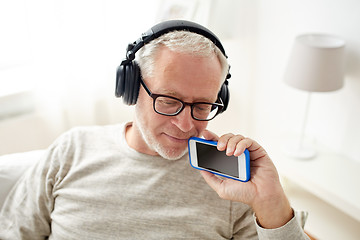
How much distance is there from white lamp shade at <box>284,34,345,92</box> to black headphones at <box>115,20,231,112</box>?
2.40 feet

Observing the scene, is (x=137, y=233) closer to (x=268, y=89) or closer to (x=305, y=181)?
(x=305, y=181)

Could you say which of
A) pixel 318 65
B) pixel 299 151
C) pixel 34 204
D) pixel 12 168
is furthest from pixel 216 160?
pixel 299 151

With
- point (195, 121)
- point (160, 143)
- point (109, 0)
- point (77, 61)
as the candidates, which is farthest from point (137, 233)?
point (109, 0)

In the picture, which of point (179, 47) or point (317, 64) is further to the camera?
point (317, 64)

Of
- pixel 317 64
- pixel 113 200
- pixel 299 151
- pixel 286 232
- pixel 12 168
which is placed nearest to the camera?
pixel 286 232

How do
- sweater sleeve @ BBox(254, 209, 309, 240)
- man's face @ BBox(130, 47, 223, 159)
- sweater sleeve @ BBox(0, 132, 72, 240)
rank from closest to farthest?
sweater sleeve @ BBox(254, 209, 309, 240) < man's face @ BBox(130, 47, 223, 159) < sweater sleeve @ BBox(0, 132, 72, 240)

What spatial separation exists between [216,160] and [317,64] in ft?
2.98

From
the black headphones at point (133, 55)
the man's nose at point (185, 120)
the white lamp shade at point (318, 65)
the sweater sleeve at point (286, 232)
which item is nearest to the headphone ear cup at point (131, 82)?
the black headphones at point (133, 55)

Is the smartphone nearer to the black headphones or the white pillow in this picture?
the black headphones

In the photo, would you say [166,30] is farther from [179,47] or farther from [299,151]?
[299,151]

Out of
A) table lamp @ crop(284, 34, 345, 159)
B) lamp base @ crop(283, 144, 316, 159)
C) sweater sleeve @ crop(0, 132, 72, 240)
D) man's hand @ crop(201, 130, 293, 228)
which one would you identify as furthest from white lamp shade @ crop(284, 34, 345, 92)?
sweater sleeve @ crop(0, 132, 72, 240)

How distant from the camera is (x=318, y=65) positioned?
1.69 m

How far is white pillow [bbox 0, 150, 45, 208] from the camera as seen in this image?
134 centimetres

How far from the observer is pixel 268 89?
2.34m
